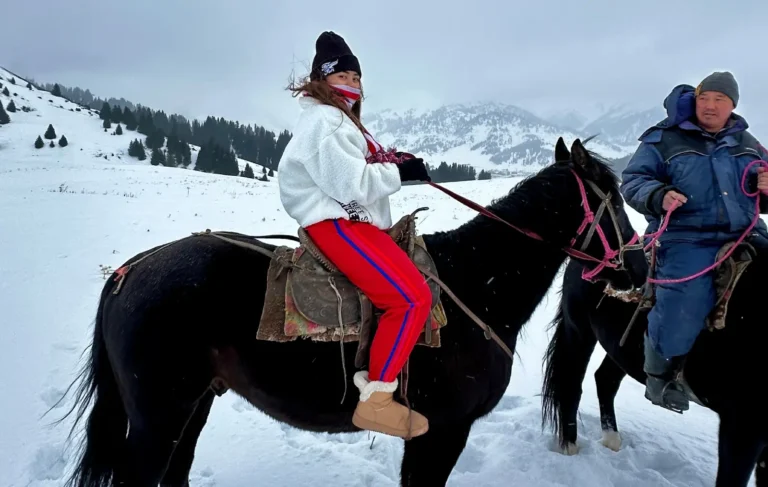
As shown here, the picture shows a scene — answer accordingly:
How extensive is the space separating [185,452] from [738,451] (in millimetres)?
3485

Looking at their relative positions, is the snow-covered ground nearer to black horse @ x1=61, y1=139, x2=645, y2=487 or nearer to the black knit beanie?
black horse @ x1=61, y1=139, x2=645, y2=487

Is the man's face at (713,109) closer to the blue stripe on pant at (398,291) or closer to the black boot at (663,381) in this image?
the black boot at (663,381)

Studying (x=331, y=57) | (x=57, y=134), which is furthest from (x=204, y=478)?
(x=57, y=134)

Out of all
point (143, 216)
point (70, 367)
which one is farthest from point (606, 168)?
point (143, 216)

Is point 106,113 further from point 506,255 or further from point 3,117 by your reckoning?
point 506,255

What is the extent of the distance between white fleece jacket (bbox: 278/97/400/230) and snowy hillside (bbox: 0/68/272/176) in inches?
1989

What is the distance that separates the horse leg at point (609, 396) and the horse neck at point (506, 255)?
2.06 meters

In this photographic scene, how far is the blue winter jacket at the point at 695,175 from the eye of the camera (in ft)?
8.75

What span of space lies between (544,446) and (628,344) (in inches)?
54.2

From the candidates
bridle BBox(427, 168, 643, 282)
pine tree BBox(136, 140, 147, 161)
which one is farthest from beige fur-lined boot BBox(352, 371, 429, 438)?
pine tree BBox(136, 140, 147, 161)

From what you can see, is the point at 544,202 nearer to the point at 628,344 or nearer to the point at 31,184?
the point at 628,344

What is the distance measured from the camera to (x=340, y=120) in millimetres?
2076

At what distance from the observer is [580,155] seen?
2.50 m

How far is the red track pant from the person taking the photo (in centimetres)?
213
